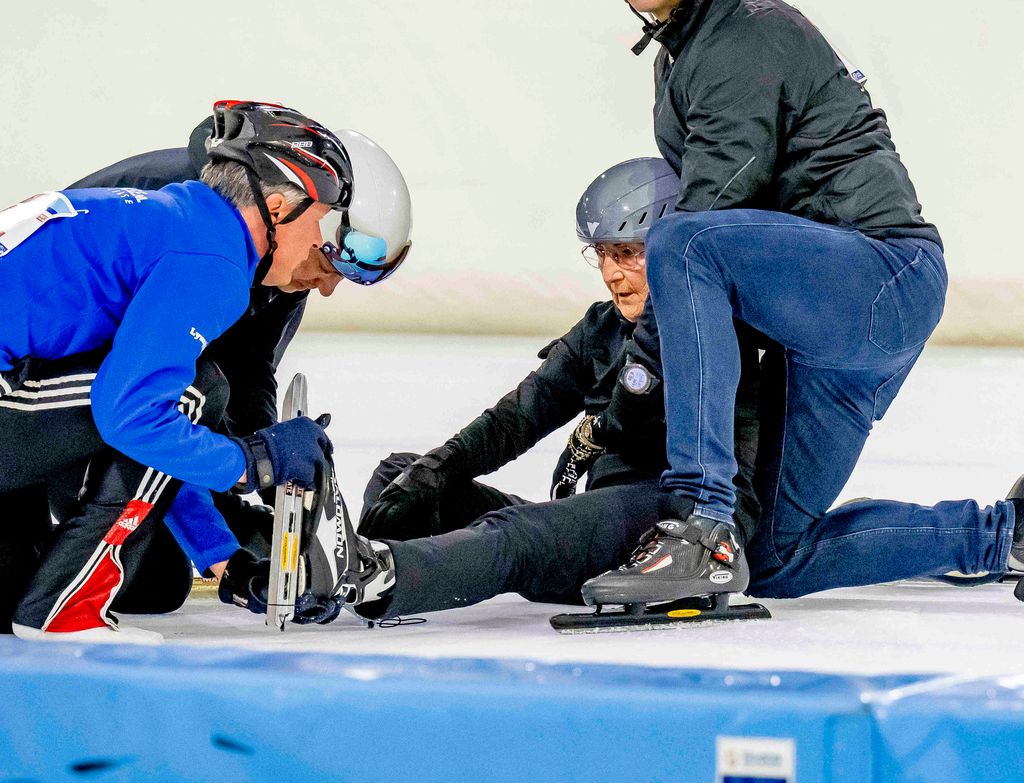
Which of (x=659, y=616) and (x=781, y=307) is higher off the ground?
(x=781, y=307)

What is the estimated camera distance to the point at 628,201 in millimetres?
2766

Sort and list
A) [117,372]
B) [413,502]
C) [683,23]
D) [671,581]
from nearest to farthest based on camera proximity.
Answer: [117,372]
[671,581]
[683,23]
[413,502]

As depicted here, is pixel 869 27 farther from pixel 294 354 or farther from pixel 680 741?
pixel 680 741

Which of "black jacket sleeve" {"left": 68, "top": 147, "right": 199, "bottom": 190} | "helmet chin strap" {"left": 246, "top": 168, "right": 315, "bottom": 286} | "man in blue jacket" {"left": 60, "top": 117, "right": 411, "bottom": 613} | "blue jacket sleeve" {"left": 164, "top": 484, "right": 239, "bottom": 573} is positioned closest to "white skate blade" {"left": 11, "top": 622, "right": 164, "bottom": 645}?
"man in blue jacket" {"left": 60, "top": 117, "right": 411, "bottom": 613}

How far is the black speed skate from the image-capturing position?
2074mm

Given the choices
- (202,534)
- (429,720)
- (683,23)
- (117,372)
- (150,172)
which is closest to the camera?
(429,720)

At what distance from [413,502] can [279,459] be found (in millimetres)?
701

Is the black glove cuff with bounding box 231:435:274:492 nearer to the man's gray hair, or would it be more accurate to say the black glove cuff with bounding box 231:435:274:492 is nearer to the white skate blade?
the white skate blade

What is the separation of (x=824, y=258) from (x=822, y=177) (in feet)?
0.75

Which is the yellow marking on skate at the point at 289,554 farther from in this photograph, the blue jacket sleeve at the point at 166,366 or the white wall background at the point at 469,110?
the white wall background at the point at 469,110

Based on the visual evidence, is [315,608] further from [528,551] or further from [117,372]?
[117,372]

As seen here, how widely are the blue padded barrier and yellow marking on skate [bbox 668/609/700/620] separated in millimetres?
530

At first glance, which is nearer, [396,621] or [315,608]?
[315,608]

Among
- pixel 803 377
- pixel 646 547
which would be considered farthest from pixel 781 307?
pixel 646 547
